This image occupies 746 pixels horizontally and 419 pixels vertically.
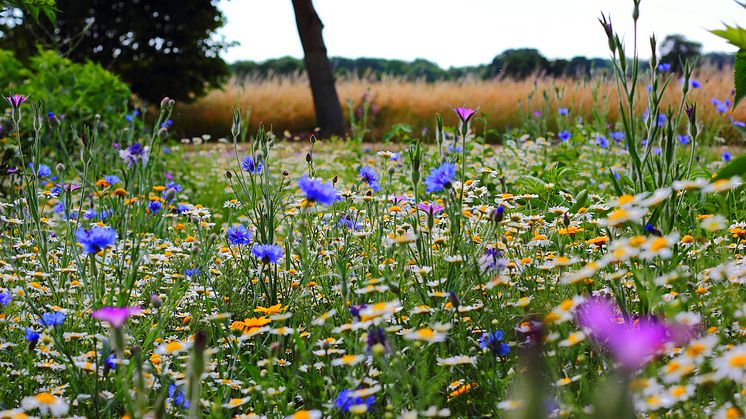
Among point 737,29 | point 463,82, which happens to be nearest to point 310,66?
point 463,82

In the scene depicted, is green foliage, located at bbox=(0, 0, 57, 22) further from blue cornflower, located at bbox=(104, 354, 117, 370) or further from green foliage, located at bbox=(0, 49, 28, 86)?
green foliage, located at bbox=(0, 49, 28, 86)

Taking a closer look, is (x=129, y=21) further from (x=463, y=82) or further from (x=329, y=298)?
(x=329, y=298)

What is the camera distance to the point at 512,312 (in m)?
2.28

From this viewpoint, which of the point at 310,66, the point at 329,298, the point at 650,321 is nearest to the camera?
the point at 650,321

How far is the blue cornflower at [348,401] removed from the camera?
157 cm

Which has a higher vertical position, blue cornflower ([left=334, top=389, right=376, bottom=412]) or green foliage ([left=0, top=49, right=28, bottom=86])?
green foliage ([left=0, top=49, right=28, bottom=86])

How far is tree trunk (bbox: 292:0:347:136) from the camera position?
37.1 ft

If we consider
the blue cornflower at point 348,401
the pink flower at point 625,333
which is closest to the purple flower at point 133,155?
the blue cornflower at point 348,401

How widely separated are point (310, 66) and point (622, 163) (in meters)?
6.71

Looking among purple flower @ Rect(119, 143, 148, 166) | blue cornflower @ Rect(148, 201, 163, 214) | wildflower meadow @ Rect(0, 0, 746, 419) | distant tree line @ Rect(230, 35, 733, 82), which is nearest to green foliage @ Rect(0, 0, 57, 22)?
wildflower meadow @ Rect(0, 0, 746, 419)

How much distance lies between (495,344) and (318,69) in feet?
33.5

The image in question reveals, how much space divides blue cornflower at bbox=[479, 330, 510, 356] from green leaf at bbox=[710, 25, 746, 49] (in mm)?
996

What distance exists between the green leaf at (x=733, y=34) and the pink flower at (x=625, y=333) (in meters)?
0.79

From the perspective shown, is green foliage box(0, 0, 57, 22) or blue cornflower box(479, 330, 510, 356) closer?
blue cornflower box(479, 330, 510, 356)
